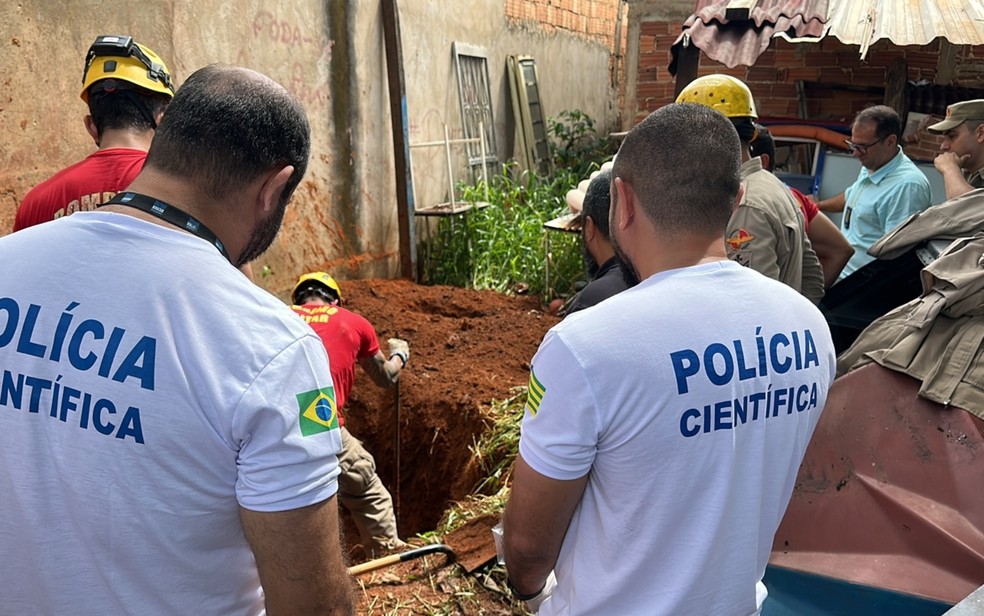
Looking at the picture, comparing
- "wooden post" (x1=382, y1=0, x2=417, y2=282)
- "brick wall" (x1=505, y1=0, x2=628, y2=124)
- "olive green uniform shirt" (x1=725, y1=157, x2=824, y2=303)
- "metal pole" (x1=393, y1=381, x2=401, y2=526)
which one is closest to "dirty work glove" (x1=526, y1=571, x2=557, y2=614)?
"olive green uniform shirt" (x1=725, y1=157, x2=824, y2=303)

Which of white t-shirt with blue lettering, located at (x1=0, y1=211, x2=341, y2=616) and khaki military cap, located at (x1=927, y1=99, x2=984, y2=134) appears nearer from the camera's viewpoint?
white t-shirt with blue lettering, located at (x1=0, y1=211, x2=341, y2=616)

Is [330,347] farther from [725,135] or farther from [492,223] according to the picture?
[492,223]

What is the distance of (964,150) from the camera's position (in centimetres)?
390

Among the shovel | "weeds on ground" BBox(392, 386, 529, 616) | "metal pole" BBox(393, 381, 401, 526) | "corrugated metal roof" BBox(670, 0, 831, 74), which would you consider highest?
"corrugated metal roof" BBox(670, 0, 831, 74)

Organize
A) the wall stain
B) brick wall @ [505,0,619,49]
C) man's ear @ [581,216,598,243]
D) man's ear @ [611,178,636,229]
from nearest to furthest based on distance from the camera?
man's ear @ [611,178,636,229] < man's ear @ [581,216,598,243] < the wall stain < brick wall @ [505,0,619,49]

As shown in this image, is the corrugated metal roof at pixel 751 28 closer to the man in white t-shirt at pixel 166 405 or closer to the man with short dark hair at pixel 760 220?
the man with short dark hair at pixel 760 220

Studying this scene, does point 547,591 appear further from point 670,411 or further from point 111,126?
point 111,126

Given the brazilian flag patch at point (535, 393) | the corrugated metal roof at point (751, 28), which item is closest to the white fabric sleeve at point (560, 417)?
the brazilian flag patch at point (535, 393)

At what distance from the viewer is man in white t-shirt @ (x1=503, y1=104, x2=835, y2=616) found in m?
1.40

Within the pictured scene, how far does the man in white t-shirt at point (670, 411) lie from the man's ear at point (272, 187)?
1.79 feet

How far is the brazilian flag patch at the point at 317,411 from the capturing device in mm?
1273

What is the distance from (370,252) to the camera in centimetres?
776

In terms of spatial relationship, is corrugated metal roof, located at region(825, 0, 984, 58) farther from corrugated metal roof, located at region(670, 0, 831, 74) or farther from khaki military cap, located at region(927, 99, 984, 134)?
khaki military cap, located at region(927, 99, 984, 134)

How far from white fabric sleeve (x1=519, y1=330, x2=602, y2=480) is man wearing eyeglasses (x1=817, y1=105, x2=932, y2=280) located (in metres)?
3.64
